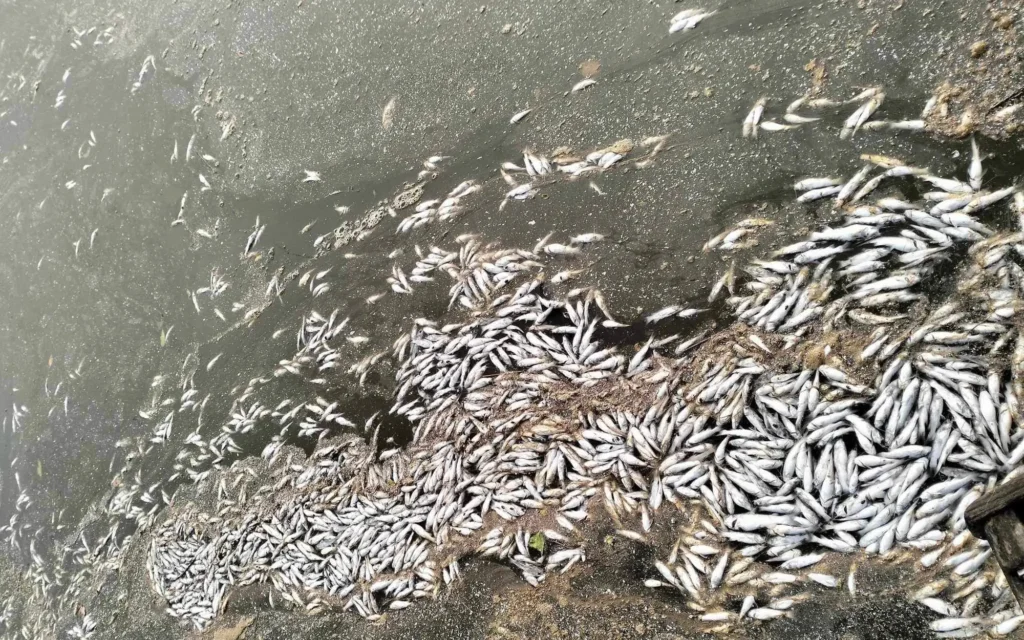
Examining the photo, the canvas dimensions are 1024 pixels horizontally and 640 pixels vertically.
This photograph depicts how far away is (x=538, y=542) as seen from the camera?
3.96 metres

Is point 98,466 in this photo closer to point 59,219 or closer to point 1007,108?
point 59,219

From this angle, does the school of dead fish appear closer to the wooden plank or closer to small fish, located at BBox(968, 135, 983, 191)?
small fish, located at BBox(968, 135, 983, 191)

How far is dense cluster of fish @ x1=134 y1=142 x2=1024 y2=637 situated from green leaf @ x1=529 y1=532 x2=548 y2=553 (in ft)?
0.05

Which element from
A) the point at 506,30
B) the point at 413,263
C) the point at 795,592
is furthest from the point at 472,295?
the point at 795,592

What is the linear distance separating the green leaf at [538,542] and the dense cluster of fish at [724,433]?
0.02 meters

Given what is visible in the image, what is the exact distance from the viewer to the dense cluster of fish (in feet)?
10.2

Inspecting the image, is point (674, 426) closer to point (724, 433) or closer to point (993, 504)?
point (724, 433)

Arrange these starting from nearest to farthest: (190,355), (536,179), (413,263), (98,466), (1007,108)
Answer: (1007,108) → (536,179) → (413,263) → (190,355) → (98,466)

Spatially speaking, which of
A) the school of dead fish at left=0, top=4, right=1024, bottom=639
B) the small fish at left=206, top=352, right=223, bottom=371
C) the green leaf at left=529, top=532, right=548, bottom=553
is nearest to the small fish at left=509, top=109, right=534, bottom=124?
the school of dead fish at left=0, top=4, right=1024, bottom=639

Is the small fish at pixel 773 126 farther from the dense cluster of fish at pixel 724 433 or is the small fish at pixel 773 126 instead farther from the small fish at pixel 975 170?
the small fish at pixel 975 170

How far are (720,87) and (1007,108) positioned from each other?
5.48ft

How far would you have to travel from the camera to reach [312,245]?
17.0 ft

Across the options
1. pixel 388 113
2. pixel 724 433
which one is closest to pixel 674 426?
pixel 724 433

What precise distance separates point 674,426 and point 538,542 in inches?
50.5
